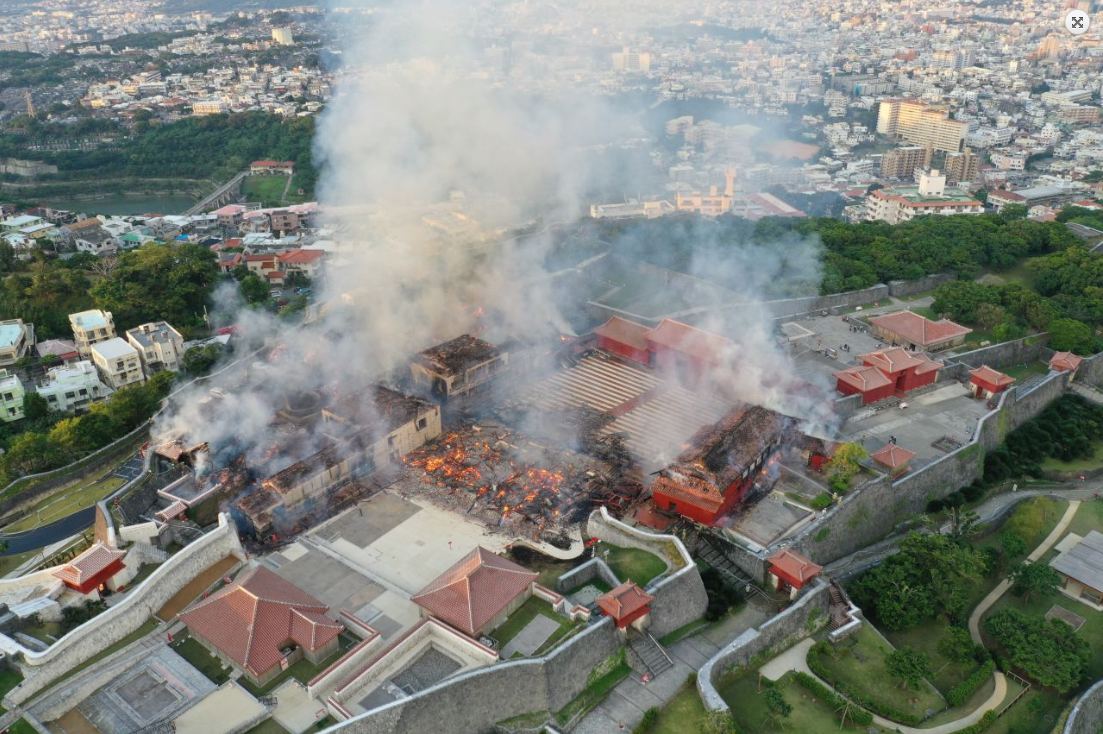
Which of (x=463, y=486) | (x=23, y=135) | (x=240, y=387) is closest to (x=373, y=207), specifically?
(x=240, y=387)

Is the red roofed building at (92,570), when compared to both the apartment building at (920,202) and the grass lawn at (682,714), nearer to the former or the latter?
the grass lawn at (682,714)

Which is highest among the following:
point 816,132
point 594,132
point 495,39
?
point 495,39

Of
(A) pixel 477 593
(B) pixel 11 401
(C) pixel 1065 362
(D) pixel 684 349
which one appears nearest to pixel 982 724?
(A) pixel 477 593

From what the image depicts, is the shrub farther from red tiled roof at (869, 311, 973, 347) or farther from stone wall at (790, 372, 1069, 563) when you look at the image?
red tiled roof at (869, 311, 973, 347)

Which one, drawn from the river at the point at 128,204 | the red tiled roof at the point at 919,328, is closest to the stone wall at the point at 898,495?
the red tiled roof at the point at 919,328

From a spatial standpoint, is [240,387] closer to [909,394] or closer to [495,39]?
[909,394]

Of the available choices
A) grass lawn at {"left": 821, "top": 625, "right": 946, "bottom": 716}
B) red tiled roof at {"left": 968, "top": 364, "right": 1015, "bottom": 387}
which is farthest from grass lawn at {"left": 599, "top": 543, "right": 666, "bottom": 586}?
red tiled roof at {"left": 968, "top": 364, "right": 1015, "bottom": 387}
